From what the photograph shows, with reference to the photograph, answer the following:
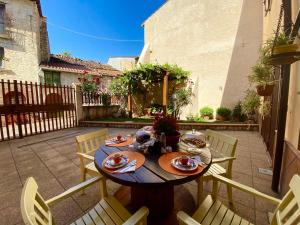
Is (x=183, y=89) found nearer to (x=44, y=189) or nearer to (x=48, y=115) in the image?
(x=48, y=115)

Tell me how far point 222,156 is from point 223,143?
7.0 inches

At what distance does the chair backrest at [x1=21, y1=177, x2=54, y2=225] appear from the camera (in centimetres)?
89

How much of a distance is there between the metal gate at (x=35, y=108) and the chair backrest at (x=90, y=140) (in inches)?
149

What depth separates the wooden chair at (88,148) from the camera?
2201 mm

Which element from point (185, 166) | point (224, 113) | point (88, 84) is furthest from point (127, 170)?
point (224, 113)

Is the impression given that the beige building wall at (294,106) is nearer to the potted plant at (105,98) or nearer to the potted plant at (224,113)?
the potted plant at (224,113)

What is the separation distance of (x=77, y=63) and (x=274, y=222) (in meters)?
15.1

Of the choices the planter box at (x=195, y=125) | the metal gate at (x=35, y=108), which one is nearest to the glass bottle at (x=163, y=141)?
the planter box at (x=195, y=125)

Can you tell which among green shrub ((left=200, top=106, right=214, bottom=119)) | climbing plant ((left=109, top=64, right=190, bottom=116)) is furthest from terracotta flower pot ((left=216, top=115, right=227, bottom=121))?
climbing plant ((left=109, top=64, right=190, bottom=116))

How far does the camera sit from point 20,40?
988cm

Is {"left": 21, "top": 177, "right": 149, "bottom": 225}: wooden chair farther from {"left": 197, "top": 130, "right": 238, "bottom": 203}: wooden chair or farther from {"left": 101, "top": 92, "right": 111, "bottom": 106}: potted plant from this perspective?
{"left": 101, "top": 92, "right": 111, "bottom": 106}: potted plant

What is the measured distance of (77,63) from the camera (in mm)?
13688

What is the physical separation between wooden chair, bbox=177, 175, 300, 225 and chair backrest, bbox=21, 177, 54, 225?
869mm

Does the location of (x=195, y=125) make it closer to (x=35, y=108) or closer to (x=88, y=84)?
(x=88, y=84)
